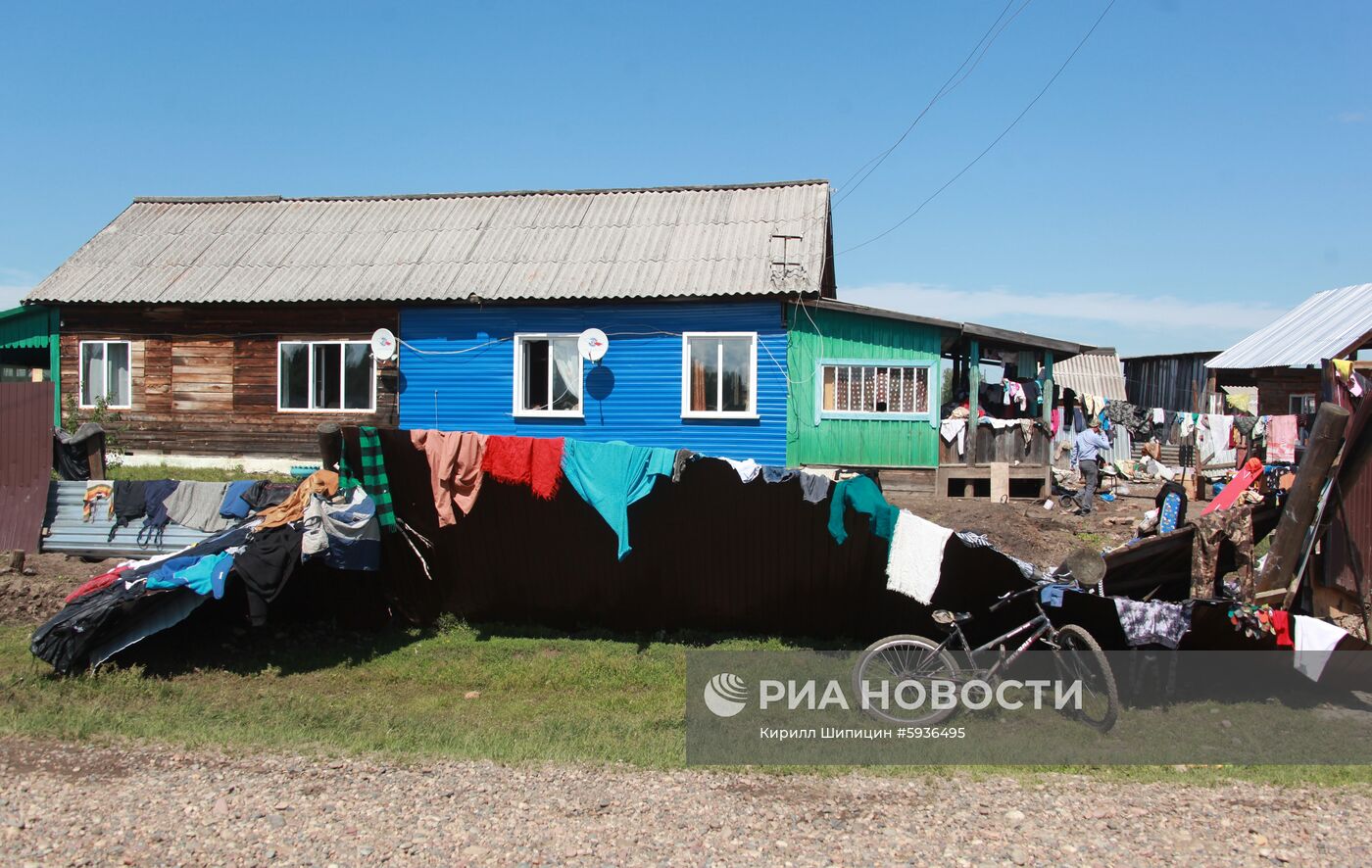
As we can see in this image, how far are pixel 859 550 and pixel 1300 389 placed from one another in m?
13.9

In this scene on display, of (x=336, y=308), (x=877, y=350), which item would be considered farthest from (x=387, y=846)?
(x=336, y=308)

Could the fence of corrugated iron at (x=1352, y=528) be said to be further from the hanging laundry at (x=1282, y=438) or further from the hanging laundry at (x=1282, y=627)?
the hanging laundry at (x=1282, y=438)

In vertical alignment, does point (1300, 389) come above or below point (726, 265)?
below

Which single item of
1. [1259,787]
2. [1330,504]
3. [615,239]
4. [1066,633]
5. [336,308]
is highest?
[615,239]

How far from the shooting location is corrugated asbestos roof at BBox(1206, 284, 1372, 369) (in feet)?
42.2

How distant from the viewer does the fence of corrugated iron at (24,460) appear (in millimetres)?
11797

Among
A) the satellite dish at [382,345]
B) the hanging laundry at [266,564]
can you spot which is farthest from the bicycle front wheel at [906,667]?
the satellite dish at [382,345]

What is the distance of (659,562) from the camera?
9.18m

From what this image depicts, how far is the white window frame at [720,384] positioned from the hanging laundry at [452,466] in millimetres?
9041

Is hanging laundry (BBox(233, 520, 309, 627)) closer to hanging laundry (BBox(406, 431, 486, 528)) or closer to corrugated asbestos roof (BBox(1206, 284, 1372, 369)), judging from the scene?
hanging laundry (BBox(406, 431, 486, 528))

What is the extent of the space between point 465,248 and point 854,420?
8.78 m

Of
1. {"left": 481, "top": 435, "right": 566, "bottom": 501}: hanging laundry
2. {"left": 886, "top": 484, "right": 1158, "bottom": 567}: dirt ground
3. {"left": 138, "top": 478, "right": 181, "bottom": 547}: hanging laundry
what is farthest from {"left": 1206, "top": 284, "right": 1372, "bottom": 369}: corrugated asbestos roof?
{"left": 138, "top": 478, "right": 181, "bottom": 547}: hanging laundry

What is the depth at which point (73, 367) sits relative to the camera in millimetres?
20328

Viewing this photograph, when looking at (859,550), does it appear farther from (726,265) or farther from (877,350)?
(726,265)
